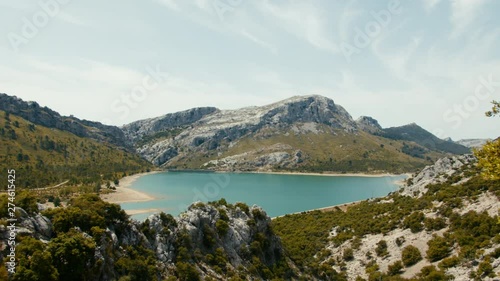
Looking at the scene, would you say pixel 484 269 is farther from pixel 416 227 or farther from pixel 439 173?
pixel 439 173

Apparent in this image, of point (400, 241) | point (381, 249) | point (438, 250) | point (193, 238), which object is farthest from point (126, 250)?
point (400, 241)

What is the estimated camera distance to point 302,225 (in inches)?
3809

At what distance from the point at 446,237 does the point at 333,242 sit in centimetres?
2544

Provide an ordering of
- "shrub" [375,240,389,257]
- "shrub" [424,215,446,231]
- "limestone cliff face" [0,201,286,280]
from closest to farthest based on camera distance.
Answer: "limestone cliff face" [0,201,286,280] < "shrub" [375,240,389,257] < "shrub" [424,215,446,231]

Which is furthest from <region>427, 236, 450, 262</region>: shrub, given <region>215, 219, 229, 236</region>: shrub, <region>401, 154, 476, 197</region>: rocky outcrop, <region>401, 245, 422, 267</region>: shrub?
<region>401, 154, 476, 197</region>: rocky outcrop

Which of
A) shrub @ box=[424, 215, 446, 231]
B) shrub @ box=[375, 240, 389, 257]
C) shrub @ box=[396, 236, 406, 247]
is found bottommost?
shrub @ box=[375, 240, 389, 257]

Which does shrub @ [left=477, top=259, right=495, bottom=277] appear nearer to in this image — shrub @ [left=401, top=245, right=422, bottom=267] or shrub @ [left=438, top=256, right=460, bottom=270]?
shrub @ [left=438, top=256, right=460, bottom=270]

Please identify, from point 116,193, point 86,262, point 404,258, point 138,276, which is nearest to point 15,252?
point 86,262

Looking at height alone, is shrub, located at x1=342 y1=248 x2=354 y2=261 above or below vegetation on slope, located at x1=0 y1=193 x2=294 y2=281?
below

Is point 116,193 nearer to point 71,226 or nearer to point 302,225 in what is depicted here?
point 302,225

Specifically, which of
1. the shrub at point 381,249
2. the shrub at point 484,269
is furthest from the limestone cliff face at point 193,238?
the shrub at point 484,269

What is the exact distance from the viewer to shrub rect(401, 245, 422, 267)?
176 feet

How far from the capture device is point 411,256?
177 feet

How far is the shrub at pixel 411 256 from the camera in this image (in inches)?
2109
